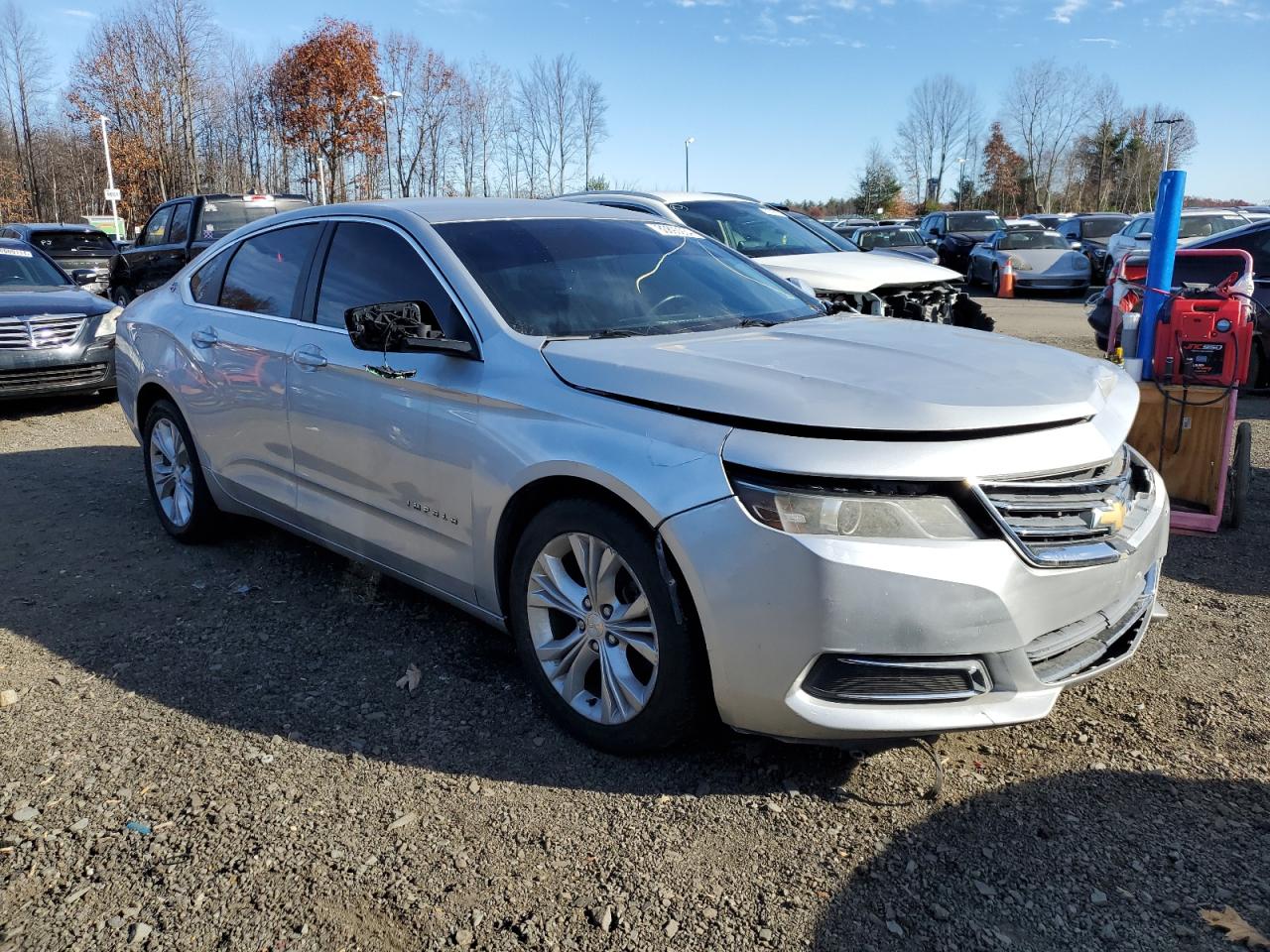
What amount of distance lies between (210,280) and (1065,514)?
414 centimetres

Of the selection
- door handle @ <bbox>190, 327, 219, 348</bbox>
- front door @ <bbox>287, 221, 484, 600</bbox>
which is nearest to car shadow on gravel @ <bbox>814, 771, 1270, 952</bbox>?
front door @ <bbox>287, 221, 484, 600</bbox>

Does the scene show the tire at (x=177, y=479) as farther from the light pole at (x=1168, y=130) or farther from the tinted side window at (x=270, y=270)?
the light pole at (x=1168, y=130)

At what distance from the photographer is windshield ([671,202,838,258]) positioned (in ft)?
28.5

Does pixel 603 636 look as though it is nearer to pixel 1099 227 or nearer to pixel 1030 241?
pixel 1030 241

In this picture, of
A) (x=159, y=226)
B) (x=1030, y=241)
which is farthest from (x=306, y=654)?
(x=1030, y=241)

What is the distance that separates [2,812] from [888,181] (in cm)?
6838

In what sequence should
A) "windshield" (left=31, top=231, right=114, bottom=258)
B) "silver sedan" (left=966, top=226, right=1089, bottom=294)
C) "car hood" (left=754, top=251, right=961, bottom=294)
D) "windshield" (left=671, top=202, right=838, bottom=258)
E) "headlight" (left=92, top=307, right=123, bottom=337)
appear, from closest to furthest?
"car hood" (left=754, top=251, right=961, bottom=294)
"windshield" (left=671, top=202, right=838, bottom=258)
"headlight" (left=92, top=307, right=123, bottom=337)
"windshield" (left=31, top=231, right=114, bottom=258)
"silver sedan" (left=966, top=226, right=1089, bottom=294)

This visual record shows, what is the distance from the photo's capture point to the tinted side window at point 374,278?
357 centimetres

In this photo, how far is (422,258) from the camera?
12.1ft

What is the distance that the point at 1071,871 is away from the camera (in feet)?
8.25

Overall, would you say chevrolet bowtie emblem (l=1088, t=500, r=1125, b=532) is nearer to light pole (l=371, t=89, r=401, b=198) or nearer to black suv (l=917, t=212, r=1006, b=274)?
black suv (l=917, t=212, r=1006, b=274)

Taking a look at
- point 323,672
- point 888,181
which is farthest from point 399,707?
point 888,181

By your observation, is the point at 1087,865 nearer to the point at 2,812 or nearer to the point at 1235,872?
the point at 1235,872

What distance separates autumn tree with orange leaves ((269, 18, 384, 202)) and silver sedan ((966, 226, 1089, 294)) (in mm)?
28491
